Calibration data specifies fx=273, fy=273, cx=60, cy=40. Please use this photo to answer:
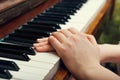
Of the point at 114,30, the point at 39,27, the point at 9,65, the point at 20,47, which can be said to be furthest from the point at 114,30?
the point at 9,65

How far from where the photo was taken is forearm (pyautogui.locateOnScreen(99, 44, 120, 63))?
125 cm

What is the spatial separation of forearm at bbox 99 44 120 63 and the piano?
0.24 m

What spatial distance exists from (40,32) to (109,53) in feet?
1.18

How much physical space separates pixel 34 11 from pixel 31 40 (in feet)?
1.52

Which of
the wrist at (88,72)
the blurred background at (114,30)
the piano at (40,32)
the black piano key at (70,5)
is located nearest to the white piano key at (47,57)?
the piano at (40,32)

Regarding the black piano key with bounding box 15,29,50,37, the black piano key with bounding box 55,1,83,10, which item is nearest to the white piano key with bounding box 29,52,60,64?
the black piano key with bounding box 15,29,50,37

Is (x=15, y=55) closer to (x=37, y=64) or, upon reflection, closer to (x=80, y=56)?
(x=37, y=64)

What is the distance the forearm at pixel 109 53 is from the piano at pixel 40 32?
0.24 metres

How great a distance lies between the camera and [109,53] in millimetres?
1274

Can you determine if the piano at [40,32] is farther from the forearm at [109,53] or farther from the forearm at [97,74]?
the forearm at [109,53]

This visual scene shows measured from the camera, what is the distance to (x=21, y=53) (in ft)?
3.52

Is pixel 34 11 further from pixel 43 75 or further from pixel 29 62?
pixel 43 75

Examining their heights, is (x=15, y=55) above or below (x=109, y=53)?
above

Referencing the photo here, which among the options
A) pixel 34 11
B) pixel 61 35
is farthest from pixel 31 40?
pixel 34 11
